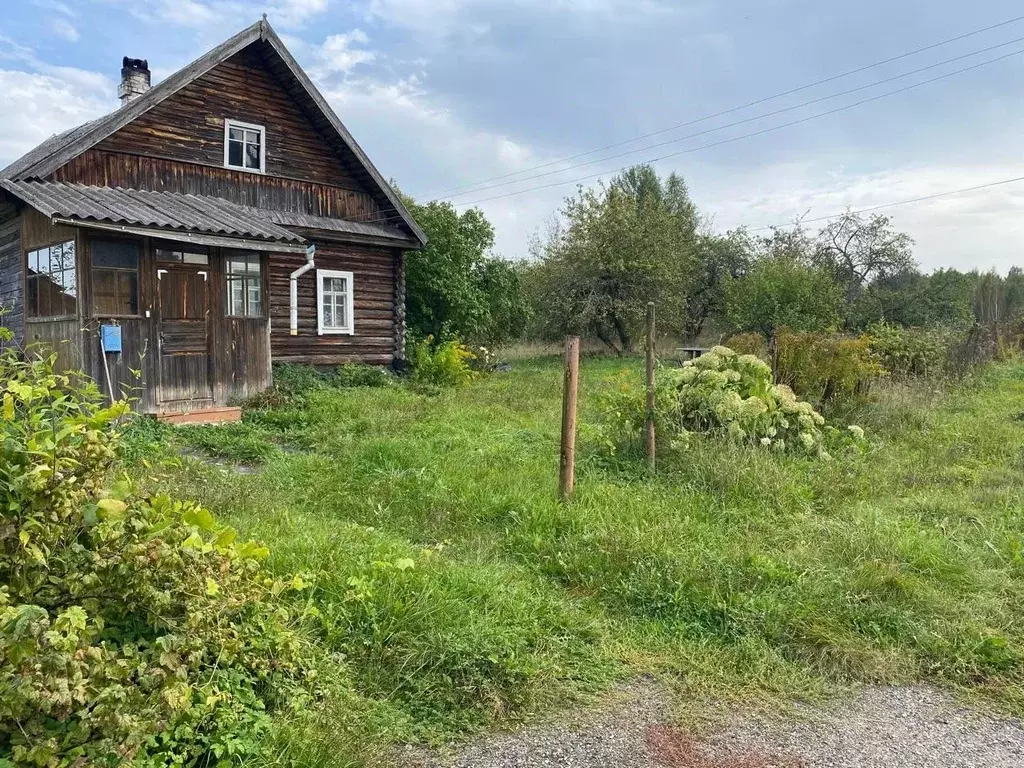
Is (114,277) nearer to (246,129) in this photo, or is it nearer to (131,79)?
(246,129)

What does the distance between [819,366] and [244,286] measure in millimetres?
9039

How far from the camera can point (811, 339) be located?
10492 mm

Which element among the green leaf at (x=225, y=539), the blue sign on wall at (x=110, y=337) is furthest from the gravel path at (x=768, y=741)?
the blue sign on wall at (x=110, y=337)

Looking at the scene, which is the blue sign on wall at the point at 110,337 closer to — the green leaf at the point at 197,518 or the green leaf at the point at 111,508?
the green leaf at the point at 197,518

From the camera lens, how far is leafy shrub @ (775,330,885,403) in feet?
33.5

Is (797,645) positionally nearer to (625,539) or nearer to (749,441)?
(625,539)

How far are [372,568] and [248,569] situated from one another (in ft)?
3.27

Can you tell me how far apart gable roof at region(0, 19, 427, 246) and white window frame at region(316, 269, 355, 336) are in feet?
5.89

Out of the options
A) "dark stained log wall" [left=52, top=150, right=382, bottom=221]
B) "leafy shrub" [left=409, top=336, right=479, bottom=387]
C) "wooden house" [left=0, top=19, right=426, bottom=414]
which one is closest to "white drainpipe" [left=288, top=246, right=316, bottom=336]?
"wooden house" [left=0, top=19, right=426, bottom=414]

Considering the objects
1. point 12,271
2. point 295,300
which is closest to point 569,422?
point 295,300

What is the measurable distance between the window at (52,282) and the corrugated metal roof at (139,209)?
0.79m

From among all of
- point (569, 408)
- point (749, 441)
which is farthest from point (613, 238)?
point (569, 408)

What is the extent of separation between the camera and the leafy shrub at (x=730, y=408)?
7586 millimetres

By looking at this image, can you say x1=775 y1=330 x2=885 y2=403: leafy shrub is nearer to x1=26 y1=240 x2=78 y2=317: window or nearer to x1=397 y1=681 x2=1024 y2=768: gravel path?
x1=397 y1=681 x2=1024 y2=768: gravel path
